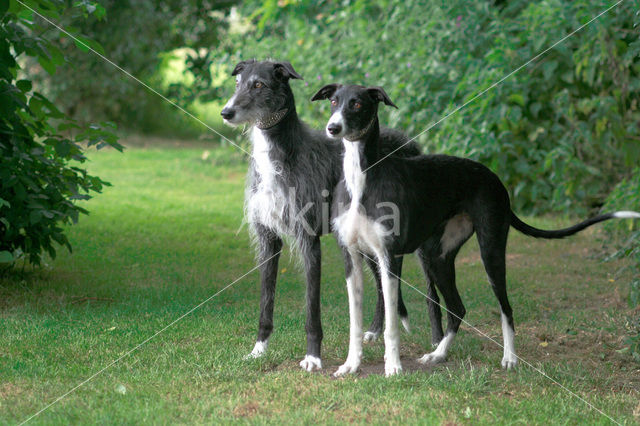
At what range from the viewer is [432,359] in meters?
4.88

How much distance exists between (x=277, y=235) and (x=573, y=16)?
18.6ft

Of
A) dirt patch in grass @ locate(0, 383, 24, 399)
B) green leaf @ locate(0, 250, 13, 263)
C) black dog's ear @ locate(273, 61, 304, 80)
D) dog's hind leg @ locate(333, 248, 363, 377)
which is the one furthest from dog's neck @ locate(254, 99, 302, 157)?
green leaf @ locate(0, 250, 13, 263)

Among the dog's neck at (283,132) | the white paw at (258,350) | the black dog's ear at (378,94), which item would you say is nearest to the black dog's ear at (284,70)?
the dog's neck at (283,132)

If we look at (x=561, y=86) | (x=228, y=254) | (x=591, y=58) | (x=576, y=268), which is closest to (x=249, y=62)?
(x=228, y=254)

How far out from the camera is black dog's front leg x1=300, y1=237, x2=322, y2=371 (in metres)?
4.73

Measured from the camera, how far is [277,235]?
4965mm

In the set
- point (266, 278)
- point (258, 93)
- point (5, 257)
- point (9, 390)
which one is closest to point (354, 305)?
point (266, 278)

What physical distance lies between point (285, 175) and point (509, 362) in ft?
6.06

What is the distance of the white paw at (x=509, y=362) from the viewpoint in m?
4.74

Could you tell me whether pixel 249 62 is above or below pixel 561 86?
above

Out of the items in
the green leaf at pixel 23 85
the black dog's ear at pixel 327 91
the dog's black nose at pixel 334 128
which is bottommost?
the green leaf at pixel 23 85

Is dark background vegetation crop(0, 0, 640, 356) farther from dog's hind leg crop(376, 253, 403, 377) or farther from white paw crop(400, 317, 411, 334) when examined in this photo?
dog's hind leg crop(376, 253, 403, 377)

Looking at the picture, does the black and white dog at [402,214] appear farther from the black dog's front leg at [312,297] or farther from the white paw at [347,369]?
the black dog's front leg at [312,297]

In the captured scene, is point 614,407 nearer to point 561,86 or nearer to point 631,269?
point 631,269
